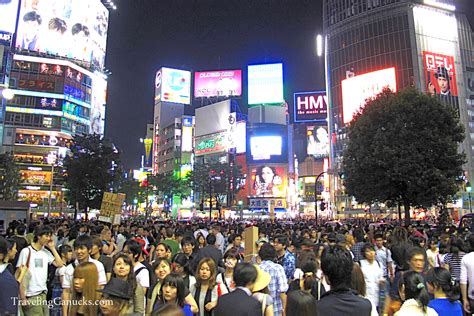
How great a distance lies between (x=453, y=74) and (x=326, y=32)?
1086 inches

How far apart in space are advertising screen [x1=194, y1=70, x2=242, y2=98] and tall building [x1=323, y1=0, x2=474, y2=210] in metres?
20.8

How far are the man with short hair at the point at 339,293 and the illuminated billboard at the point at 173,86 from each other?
→ 367 feet

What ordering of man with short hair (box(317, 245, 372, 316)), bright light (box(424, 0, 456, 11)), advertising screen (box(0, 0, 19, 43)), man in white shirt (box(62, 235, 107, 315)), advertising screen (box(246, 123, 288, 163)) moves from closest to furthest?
1. man with short hair (box(317, 245, 372, 316))
2. man in white shirt (box(62, 235, 107, 315))
3. advertising screen (box(0, 0, 19, 43))
4. bright light (box(424, 0, 456, 11))
5. advertising screen (box(246, 123, 288, 163))

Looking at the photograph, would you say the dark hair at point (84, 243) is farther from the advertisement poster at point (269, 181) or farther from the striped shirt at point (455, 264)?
the advertisement poster at point (269, 181)

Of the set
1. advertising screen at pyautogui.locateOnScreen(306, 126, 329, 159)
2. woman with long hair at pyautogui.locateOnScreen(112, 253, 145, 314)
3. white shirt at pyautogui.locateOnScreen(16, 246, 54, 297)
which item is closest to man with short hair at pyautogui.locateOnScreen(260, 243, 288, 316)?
woman with long hair at pyautogui.locateOnScreen(112, 253, 145, 314)

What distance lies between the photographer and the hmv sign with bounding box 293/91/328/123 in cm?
9181

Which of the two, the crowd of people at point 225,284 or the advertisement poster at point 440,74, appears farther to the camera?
the advertisement poster at point 440,74

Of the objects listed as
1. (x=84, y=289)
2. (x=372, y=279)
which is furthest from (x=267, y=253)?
(x=84, y=289)

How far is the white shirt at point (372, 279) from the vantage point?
6262 millimetres

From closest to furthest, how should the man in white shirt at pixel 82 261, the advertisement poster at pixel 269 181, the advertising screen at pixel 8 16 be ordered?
1. the man in white shirt at pixel 82 261
2. the advertising screen at pixel 8 16
3. the advertisement poster at pixel 269 181

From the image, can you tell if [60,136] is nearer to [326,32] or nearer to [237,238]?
[326,32]

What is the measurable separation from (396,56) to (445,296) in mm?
76698

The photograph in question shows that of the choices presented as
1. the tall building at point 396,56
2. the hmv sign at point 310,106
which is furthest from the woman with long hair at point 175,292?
the hmv sign at point 310,106

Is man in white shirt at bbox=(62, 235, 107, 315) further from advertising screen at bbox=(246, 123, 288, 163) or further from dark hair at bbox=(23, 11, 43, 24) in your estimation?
dark hair at bbox=(23, 11, 43, 24)
